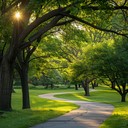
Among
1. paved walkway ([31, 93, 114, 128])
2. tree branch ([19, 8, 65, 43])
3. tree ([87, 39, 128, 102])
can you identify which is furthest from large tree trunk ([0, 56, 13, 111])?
tree ([87, 39, 128, 102])

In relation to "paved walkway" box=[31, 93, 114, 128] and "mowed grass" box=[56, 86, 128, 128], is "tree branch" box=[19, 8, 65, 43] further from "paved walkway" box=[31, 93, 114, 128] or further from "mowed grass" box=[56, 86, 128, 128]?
"mowed grass" box=[56, 86, 128, 128]

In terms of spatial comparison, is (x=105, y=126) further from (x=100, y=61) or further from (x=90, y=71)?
(x=90, y=71)

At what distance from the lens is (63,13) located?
54.5 ft

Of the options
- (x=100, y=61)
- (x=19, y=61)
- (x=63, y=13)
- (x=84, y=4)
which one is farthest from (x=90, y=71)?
(x=84, y=4)

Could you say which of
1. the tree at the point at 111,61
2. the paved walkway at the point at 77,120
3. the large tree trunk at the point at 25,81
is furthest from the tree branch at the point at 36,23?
the tree at the point at 111,61

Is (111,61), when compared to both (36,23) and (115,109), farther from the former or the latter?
(36,23)

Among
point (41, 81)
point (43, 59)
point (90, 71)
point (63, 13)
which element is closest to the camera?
point (63, 13)

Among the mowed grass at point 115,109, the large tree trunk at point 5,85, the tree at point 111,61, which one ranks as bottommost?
the mowed grass at point 115,109

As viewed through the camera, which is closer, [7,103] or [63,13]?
[63,13]

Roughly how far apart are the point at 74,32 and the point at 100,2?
10677 mm

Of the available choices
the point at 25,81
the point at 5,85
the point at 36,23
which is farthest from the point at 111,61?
the point at 36,23

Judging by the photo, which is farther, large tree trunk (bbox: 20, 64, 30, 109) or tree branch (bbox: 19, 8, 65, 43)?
large tree trunk (bbox: 20, 64, 30, 109)

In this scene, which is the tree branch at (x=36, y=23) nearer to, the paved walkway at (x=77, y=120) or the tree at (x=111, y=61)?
the paved walkway at (x=77, y=120)

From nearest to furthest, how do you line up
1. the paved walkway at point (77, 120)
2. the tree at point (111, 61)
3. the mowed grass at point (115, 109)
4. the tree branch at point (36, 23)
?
the paved walkway at point (77, 120) → the mowed grass at point (115, 109) → the tree branch at point (36, 23) → the tree at point (111, 61)
